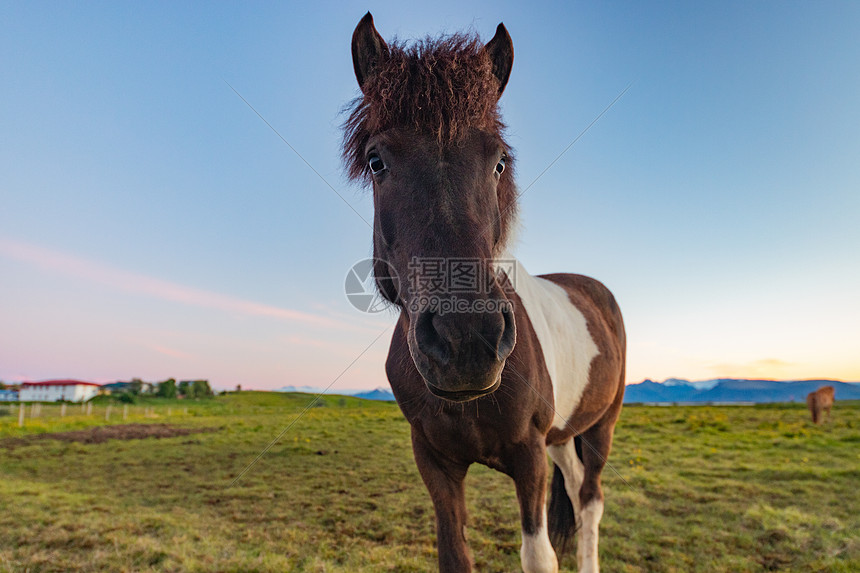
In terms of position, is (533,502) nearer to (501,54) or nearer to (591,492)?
(591,492)

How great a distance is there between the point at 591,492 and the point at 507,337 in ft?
10.0

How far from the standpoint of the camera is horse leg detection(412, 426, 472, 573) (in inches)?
89.5

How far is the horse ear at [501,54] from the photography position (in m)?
2.36

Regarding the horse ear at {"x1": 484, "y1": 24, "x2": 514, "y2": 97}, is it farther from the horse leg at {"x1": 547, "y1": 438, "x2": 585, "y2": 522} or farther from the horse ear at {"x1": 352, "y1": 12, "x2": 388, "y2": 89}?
the horse leg at {"x1": 547, "y1": 438, "x2": 585, "y2": 522}

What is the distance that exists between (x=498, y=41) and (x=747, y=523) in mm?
6148

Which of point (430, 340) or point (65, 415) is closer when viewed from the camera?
point (430, 340)

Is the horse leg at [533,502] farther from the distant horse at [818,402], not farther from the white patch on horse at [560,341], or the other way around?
the distant horse at [818,402]


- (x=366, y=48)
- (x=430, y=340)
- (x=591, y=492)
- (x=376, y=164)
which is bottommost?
(x=591, y=492)

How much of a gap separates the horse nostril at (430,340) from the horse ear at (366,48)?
152 centimetres

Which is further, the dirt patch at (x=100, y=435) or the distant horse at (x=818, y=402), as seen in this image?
the distant horse at (x=818, y=402)

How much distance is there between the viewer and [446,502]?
2361 mm

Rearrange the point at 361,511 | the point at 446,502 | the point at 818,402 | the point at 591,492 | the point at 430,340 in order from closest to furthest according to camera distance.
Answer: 1. the point at 430,340
2. the point at 446,502
3. the point at 591,492
4. the point at 361,511
5. the point at 818,402

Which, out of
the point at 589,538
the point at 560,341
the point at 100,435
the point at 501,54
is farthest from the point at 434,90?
the point at 100,435

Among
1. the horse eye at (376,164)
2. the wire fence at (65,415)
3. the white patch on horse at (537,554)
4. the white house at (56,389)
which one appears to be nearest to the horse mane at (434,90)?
the horse eye at (376,164)
